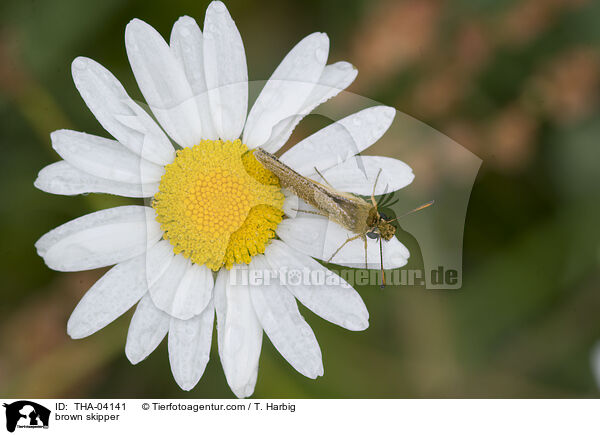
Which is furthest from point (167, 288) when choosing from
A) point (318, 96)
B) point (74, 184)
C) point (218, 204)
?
point (318, 96)

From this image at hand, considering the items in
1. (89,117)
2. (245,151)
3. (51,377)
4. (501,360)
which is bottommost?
(51,377)

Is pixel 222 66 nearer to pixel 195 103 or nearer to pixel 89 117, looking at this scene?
pixel 195 103

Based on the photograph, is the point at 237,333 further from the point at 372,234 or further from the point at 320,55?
the point at 320,55

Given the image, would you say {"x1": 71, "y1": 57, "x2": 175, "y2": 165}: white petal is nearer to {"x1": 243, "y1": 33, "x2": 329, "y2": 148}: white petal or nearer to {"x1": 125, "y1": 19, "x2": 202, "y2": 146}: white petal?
{"x1": 125, "y1": 19, "x2": 202, "y2": 146}: white petal
